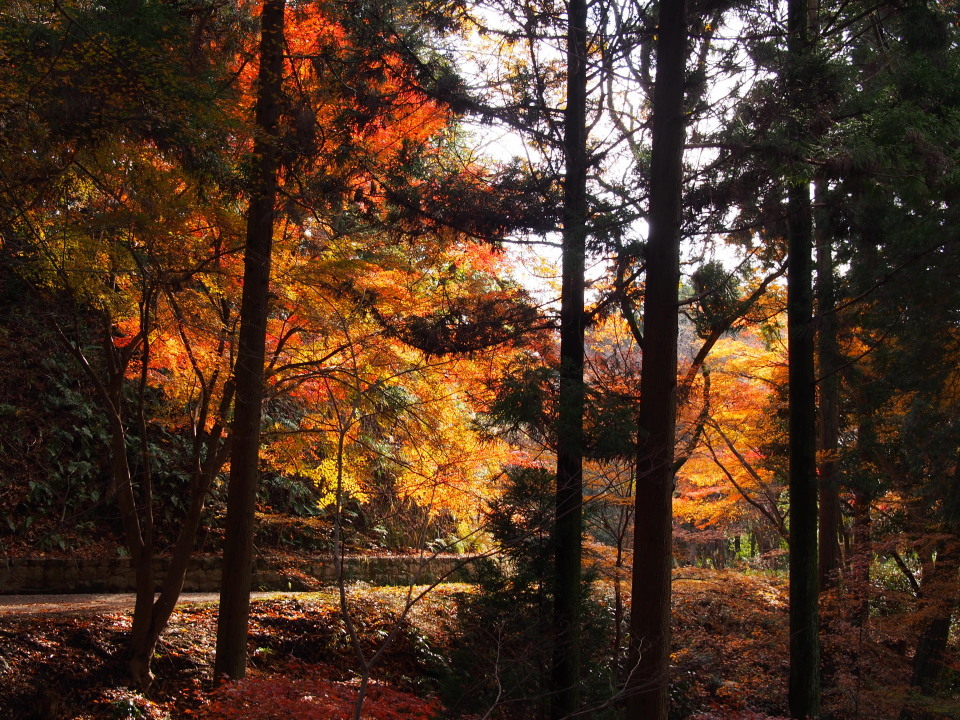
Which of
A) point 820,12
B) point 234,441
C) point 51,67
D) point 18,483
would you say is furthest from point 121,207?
point 820,12

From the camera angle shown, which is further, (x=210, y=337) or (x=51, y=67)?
(x=210, y=337)

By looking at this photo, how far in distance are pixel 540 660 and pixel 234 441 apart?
3.81 m

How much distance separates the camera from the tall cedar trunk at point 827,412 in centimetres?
977

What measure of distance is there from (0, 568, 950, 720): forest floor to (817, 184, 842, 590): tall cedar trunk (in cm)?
109

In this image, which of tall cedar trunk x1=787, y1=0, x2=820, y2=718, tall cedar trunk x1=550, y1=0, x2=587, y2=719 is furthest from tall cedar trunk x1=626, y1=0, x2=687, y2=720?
tall cedar trunk x1=787, y1=0, x2=820, y2=718

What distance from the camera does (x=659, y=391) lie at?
19.9 feet

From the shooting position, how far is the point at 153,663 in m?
7.83

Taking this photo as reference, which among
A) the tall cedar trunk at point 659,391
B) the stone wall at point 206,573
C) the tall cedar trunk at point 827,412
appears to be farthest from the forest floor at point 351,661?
the tall cedar trunk at point 659,391

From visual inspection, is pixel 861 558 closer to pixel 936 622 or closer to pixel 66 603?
pixel 936 622

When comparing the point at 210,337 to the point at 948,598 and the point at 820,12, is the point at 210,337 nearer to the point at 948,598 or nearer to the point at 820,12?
the point at 820,12

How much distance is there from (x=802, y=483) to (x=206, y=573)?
27.6 feet

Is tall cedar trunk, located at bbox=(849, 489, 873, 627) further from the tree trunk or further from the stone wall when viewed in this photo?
the stone wall

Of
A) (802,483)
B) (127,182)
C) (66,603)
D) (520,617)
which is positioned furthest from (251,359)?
(802,483)

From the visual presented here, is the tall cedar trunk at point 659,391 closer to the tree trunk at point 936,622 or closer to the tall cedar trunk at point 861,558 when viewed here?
the tall cedar trunk at point 861,558
